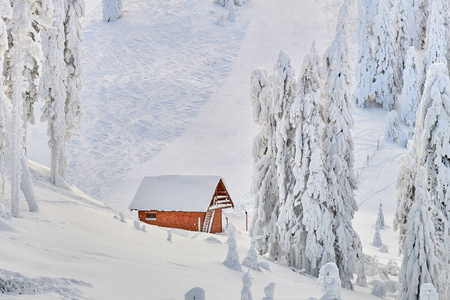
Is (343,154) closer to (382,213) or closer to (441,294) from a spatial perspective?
(441,294)

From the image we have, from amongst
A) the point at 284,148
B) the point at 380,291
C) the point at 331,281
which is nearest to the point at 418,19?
the point at 284,148

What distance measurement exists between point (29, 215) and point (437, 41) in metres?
40.5

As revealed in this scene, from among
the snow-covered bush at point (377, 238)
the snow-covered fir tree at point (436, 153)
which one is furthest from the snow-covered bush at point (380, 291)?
the snow-covered bush at point (377, 238)

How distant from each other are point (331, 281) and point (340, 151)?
11.0 meters

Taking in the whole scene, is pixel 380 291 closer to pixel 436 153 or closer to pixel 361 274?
pixel 361 274

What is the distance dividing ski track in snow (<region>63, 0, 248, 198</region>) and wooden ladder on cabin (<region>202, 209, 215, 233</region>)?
16.4m

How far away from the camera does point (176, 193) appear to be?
3225 centimetres

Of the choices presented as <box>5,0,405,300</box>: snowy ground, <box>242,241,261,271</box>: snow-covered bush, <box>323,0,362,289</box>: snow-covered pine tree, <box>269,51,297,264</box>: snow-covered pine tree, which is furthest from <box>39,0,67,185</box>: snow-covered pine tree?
<box>242,241,261,271</box>: snow-covered bush

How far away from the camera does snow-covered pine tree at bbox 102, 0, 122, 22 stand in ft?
241

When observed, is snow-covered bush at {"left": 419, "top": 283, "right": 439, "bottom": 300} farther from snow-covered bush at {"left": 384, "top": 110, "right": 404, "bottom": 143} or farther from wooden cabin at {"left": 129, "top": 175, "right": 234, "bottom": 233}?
snow-covered bush at {"left": 384, "top": 110, "right": 404, "bottom": 143}

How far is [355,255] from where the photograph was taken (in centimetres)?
2200

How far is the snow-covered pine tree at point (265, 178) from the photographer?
24.1 meters

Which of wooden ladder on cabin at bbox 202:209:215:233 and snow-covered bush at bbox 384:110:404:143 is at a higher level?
snow-covered bush at bbox 384:110:404:143

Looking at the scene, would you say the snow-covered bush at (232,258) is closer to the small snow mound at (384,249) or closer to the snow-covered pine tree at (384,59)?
the small snow mound at (384,249)
